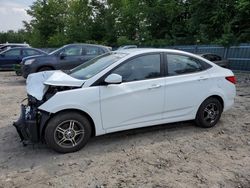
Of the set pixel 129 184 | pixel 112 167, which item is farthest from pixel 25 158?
pixel 129 184

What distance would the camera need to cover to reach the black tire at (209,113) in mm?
5953

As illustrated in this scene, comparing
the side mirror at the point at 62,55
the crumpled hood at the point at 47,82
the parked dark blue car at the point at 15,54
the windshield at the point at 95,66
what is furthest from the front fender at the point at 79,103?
the parked dark blue car at the point at 15,54

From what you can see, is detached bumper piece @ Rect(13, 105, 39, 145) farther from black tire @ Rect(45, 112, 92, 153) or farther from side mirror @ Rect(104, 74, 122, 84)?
side mirror @ Rect(104, 74, 122, 84)

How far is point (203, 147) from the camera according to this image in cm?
508

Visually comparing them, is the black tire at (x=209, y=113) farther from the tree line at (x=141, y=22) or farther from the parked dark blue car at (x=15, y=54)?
the tree line at (x=141, y=22)

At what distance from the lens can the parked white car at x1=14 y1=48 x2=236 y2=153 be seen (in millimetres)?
4734

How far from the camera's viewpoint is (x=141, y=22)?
34.1 meters

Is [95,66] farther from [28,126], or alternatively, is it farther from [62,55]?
[62,55]

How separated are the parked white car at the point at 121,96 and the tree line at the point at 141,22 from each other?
14.8 metres

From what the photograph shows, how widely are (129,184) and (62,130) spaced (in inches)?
57.3

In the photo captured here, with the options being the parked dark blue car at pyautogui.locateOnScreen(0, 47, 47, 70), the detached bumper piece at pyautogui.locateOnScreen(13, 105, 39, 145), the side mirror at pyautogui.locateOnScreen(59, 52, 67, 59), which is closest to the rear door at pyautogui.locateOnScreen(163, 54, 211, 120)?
the detached bumper piece at pyautogui.locateOnScreen(13, 105, 39, 145)

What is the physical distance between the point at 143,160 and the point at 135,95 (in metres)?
1.13

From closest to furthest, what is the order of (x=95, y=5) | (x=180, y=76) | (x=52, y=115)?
1. (x=52, y=115)
2. (x=180, y=76)
3. (x=95, y=5)

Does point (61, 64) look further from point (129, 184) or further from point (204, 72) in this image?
point (129, 184)
